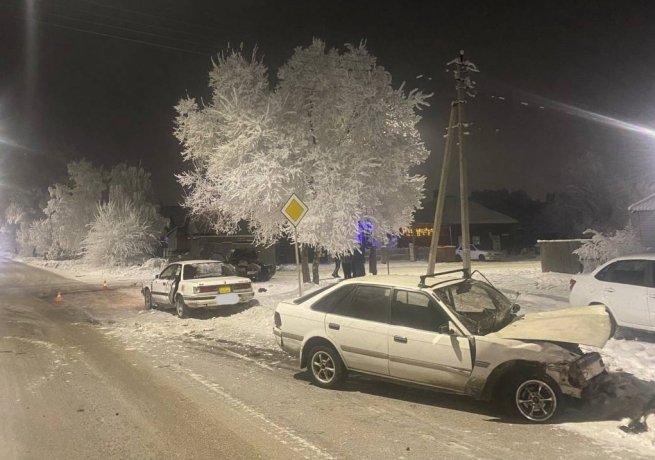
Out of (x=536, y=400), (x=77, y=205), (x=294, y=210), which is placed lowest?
(x=536, y=400)

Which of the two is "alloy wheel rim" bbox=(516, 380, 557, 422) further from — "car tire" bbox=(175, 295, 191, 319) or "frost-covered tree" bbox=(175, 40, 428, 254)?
"frost-covered tree" bbox=(175, 40, 428, 254)

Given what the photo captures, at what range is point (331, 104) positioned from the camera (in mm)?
17156

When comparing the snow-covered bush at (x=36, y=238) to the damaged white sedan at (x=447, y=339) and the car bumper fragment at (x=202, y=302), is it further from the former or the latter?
the damaged white sedan at (x=447, y=339)

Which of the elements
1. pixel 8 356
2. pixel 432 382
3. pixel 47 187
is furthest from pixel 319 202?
pixel 47 187

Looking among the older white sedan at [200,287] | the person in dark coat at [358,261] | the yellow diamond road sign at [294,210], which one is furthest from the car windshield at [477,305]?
the person in dark coat at [358,261]

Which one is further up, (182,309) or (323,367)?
(182,309)

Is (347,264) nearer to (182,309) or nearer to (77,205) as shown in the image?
(182,309)

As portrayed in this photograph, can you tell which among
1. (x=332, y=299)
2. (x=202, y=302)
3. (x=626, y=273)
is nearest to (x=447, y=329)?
(x=332, y=299)

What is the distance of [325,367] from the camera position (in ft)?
21.9

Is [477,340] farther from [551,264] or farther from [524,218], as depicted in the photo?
[524,218]

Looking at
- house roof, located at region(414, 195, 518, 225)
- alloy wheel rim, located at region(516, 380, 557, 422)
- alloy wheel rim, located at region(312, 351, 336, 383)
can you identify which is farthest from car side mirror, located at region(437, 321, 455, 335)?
house roof, located at region(414, 195, 518, 225)

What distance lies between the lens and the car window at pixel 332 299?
6.75 meters

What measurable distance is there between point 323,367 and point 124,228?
38.4 metres

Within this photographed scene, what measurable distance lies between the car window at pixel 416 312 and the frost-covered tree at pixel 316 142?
10.1 metres
